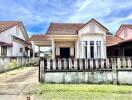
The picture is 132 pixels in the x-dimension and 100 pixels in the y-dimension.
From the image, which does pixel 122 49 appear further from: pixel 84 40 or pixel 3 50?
pixel 3 50

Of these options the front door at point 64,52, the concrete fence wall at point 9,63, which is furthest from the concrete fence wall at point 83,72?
the front door at point 64,52

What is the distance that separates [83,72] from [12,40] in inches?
720

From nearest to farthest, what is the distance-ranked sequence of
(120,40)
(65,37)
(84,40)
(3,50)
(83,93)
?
(83,93), (84,40), (65,37), (3,50), (120,40)

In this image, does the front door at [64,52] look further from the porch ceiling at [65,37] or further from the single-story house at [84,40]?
the porch ceiling at [65,37]

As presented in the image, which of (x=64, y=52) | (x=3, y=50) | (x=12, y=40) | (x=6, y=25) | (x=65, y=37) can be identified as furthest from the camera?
(x=6, y=25)

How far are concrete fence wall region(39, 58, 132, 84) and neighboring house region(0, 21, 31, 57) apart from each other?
13.3 m

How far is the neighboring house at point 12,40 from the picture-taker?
26750 mm

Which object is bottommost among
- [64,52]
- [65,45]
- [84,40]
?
[64,52]

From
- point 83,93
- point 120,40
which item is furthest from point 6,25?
point 83,93

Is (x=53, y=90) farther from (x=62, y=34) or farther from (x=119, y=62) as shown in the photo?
(x=62, y=34)

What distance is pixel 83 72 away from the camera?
13320 mm

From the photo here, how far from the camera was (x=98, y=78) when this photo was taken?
13281 mm

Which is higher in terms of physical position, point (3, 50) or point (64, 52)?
point (3, 50)

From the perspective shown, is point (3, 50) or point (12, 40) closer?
point (3, 50)
